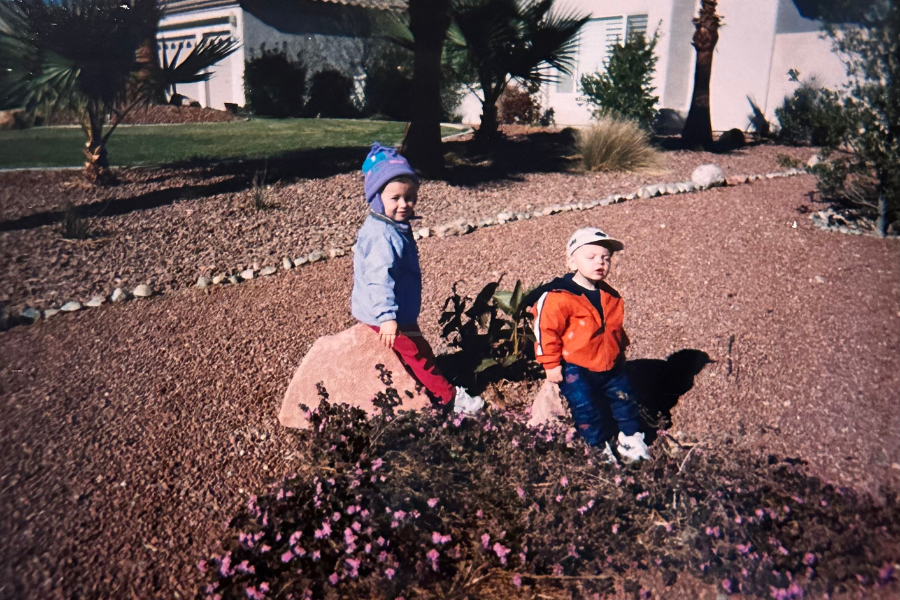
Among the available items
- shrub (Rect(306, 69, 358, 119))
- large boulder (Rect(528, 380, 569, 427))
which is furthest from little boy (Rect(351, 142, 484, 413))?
shrub (Rect(306, 69, 358, 119))

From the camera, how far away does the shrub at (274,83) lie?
564 centimetres

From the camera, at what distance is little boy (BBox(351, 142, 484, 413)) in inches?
121

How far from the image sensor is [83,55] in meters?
5.70

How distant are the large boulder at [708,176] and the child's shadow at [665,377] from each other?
467 centimetres

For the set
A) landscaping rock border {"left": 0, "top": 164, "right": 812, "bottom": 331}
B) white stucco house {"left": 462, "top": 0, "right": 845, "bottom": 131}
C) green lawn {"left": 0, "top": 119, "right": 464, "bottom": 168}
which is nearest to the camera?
landscaping rock border {"left": 0, "top": 164, "right": 812, "bottom": 331}

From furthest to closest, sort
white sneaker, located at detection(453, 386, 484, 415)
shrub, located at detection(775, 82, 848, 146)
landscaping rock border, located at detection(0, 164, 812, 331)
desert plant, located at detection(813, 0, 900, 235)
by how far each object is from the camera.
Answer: shrub, located at detection(775, 82, 848, 146)
landscaping rock border, located at detection(0, 164, 812, 331)
desert plant, located at detection(813, 0, 900, 235)
white sneaker, located at detection(453, 386, 484, 415)

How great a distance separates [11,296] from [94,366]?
157 centimetres

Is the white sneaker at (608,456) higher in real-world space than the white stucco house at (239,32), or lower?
lower

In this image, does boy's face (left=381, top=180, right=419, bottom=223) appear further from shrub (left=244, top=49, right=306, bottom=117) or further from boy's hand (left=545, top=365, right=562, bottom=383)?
shrub (left=244, top=49, right=306, bottom=117)

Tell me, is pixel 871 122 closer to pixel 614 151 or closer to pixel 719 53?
pixel 614 151

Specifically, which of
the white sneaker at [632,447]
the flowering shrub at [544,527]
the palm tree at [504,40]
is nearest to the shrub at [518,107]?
the palm tree at [504,40]

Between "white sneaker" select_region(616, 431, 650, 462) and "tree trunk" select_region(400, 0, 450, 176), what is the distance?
4499mm

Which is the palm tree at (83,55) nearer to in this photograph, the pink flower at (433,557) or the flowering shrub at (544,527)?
the flowering shrub at (544,527)

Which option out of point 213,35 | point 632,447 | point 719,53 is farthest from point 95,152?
point 719,53
